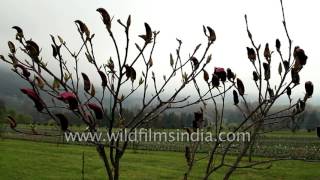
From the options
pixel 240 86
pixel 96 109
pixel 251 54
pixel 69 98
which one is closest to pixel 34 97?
pixel 69 98

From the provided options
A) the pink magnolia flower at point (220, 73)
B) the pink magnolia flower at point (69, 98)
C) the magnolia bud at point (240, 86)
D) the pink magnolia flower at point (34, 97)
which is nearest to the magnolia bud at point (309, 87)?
the magnolia bud at point (240, 86)

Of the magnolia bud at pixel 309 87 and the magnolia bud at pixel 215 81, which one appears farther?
the magnolia bud at pixel 215 81

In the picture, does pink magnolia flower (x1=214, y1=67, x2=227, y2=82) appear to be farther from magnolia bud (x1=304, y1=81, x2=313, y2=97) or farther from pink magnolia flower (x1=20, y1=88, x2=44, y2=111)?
pink magnolia flower (x1=20, y1=88, x2=44, y2=111)

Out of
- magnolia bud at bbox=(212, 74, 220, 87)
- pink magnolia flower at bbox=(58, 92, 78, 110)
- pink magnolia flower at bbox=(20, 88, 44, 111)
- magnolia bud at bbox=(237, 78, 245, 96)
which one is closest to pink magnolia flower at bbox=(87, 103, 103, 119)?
pink magnolia flower at bbox=(58, 92, 78, 110)

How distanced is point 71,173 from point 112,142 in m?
25.6

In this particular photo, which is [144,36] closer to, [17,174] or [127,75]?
[127,75]

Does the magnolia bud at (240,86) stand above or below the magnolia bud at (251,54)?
below

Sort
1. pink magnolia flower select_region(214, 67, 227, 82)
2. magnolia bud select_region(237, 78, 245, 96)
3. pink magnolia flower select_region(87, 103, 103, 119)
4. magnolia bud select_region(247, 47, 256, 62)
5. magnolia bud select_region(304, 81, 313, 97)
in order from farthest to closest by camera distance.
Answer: magnolia bud select_region(247, 47, 256, 62), magnolia bud select_region(237, 78, 245, 96), pink magnolia flower select_region(214, 67, 227, 82), magnolia bud select_region(304, 81, 313, 97), pink magnolia flower select_region(87, 103, 103, 119)

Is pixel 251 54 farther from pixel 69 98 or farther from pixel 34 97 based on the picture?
pixel 34 97

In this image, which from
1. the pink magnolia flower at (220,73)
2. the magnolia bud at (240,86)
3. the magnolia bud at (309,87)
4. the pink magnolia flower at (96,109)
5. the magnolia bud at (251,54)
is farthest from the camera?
the magnolia bud at (251,54)

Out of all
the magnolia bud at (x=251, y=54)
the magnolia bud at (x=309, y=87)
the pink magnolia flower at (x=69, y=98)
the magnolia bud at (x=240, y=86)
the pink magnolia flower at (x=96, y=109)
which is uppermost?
the magnolia bud at (x=251, y=54)

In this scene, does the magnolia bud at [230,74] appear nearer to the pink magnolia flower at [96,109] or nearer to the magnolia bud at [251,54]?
the magnolia bud at [251,54]

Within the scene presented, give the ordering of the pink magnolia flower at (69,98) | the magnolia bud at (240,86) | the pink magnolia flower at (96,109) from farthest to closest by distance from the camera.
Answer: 1. the magnolia bud at (240,86)
2. the pink magnolia flower at (96,109)
3. the pink magnolia flower at (69,98)

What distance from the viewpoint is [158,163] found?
3572cm
